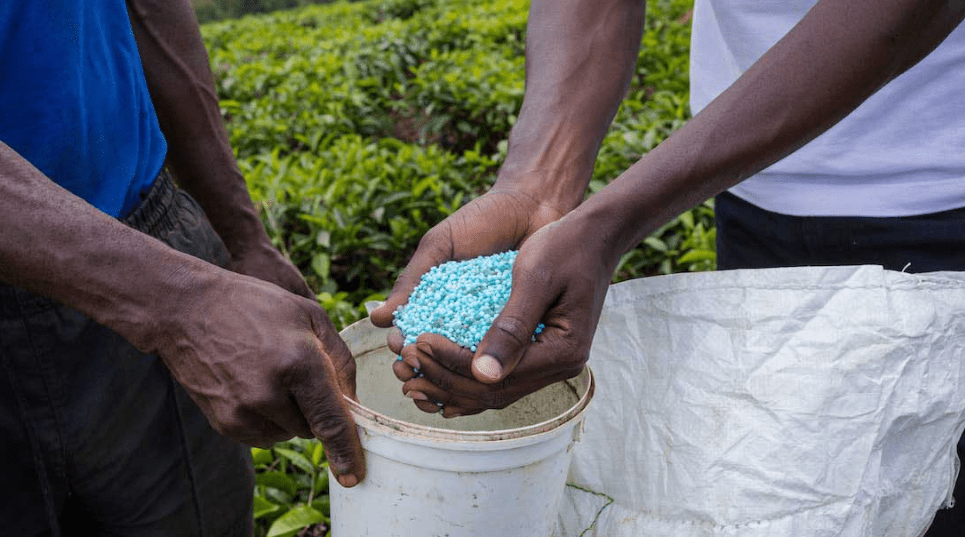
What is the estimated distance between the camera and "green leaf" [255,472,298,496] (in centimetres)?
243

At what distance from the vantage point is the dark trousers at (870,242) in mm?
1414

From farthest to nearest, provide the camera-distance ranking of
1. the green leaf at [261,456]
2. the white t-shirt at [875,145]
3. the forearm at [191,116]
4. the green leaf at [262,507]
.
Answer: the green leaf at [261,456] → the green leaf at [262,507] → the forearm at [191,116] → the white t-shirt at [875,145]

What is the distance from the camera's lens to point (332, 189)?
372 centimetres

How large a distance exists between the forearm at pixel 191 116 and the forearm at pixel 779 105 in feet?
3.22

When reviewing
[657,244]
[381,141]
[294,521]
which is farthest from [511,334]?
[381,141]

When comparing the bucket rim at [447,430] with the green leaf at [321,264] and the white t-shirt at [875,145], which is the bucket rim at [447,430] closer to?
the white t-shirt at [875,145]

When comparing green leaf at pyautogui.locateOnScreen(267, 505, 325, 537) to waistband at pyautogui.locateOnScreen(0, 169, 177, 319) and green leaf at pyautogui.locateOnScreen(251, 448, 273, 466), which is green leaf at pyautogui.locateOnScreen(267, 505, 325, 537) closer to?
green leaf at pyautogui.locateOnScreen(251, 448, 273, 466)

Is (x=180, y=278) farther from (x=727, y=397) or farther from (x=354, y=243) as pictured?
(x=354, y=243)

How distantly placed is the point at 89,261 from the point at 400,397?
2.00 ft

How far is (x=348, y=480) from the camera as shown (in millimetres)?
1243

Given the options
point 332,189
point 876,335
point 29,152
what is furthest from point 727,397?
point 332,189

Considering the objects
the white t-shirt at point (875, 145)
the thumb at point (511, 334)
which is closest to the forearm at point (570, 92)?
the white t-shirt at point (875, 145)

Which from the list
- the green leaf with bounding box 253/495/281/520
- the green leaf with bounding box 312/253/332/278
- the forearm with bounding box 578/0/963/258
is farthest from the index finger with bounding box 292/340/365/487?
the green leaf with bounding box 312/253/332/278

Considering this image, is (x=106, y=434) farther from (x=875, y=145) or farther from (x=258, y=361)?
(x=875, y=145)
